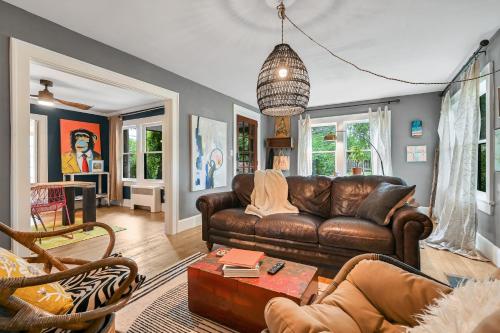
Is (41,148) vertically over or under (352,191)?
over

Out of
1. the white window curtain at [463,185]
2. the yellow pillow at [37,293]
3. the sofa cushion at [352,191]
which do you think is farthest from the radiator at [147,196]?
the white window curtain at [463,185]

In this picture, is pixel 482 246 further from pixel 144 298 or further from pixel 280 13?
pixel 144 298

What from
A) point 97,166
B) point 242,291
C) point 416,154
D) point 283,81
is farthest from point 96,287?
point 97,166

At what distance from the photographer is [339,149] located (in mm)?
5359

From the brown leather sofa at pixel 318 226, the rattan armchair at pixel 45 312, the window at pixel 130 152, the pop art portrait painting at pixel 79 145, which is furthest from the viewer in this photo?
the window at pixel 130 152

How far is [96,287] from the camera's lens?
1005mm

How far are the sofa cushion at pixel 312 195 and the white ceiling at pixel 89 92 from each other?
243 cm

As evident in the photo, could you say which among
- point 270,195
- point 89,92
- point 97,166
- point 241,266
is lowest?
point 241,266

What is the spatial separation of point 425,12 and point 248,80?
2.39m

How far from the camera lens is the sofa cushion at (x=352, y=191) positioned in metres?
2.58

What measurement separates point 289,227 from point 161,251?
1620 mm

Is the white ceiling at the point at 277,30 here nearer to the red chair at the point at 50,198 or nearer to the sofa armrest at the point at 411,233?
the sofa armrest at the point at 411,233

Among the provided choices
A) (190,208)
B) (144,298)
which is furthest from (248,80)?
(144,298)

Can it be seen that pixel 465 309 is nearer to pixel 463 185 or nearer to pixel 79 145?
pixel 463 185
